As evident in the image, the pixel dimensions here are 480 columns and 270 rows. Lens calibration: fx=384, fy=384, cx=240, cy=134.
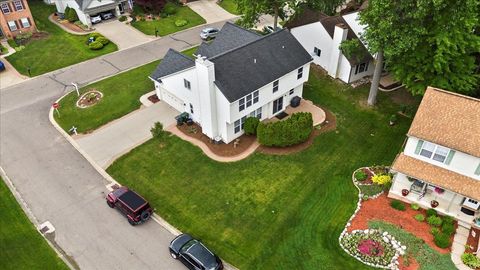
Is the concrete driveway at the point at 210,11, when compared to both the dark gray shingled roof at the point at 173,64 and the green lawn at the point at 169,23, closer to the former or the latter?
the green lawn at the point at 169,23

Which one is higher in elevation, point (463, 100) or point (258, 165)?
point (463, 100)

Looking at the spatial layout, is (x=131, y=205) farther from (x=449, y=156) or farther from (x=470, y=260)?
(x=470, y=260)

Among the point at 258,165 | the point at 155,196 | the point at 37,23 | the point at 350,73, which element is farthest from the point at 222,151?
the point at 37,23

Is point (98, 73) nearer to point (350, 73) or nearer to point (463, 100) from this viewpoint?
point (350, 73)

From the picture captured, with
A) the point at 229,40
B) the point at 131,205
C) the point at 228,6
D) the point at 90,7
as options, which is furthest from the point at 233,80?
the point at 228,6

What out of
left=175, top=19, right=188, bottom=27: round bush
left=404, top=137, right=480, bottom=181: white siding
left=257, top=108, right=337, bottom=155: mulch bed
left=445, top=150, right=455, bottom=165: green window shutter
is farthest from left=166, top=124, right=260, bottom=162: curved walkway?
left=175, top=19, right=188, bottom=27: round bush

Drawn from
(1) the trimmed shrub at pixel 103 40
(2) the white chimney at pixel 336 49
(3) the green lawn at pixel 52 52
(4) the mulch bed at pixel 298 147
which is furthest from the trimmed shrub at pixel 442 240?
(1) the trimmed shrub at pixel 103 40
